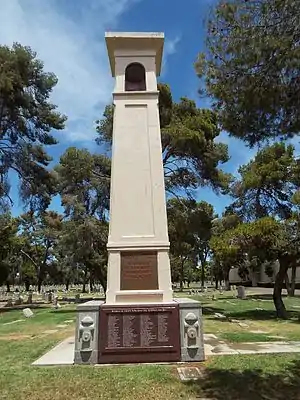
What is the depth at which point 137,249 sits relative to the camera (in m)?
7.61

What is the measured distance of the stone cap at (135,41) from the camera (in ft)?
28.0

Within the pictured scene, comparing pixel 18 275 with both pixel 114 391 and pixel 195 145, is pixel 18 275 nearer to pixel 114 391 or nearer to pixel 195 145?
pixel 195 145

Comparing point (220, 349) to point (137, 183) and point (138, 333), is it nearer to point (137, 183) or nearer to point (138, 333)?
point (138, 333)

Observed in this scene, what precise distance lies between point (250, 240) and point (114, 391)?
34.1 feet

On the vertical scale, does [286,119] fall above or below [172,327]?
above

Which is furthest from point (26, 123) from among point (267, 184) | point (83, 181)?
point (267, 184)

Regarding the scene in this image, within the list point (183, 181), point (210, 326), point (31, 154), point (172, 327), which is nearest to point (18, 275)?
point (31, 154)

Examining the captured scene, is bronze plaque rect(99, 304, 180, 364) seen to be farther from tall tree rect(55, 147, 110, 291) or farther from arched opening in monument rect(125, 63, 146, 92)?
tall tree rect(55, 147, 110, 291)

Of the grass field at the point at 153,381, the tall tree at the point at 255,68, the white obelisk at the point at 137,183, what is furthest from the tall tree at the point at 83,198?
the tall tree at the point at 255,68

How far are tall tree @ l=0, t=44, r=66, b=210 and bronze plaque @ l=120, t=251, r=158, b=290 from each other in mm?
15977

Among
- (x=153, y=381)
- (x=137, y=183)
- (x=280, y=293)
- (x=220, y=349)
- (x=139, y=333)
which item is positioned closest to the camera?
(x=153, y=381)

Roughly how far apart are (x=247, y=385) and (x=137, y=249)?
9.85 feet

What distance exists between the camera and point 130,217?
7.83m

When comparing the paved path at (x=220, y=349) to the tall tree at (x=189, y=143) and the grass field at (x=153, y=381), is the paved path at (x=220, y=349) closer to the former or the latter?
the grass field at (x=153, y=381)
